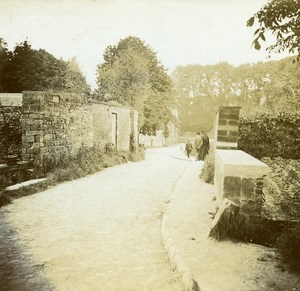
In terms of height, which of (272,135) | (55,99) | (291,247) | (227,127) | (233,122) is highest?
(55,99)

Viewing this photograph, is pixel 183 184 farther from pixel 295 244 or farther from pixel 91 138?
pixel 91 138

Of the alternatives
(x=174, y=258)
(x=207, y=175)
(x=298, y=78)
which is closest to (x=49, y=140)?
(x=207, y=175)

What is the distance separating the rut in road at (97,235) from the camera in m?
3.75

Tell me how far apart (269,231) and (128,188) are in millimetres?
5382

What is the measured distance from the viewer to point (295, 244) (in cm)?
381

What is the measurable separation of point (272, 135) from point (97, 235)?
8946mm

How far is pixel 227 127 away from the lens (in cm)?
765

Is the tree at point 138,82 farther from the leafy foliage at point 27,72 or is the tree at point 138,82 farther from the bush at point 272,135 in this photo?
the bush at point 272,135

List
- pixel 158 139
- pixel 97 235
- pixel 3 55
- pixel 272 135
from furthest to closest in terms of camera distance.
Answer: pixel 158 139
pixel 3 55
pixel 272 135
pixel 97 235

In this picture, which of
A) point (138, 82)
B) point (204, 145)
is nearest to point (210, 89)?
point (138, 82)

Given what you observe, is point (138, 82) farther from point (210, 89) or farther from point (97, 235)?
point (210, 89)

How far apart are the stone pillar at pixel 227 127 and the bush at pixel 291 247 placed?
3751 mm

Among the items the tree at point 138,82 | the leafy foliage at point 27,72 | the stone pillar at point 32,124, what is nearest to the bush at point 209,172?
the stone pillar at point 32,124

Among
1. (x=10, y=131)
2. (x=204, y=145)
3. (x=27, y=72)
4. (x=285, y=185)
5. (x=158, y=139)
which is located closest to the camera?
(x=285, y=185)
